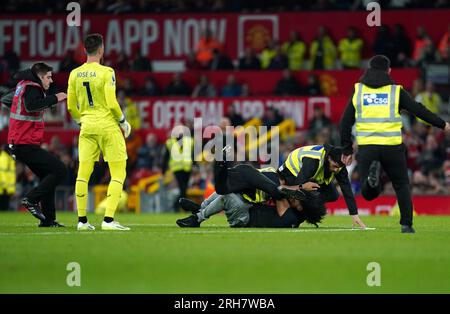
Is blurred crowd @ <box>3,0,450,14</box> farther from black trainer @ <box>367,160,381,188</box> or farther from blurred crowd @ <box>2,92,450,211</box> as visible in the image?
black trainer @ <box>367,160,381,188</box>

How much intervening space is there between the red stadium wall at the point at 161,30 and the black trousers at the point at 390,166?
1562cm

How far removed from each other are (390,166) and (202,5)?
1848 centimetres

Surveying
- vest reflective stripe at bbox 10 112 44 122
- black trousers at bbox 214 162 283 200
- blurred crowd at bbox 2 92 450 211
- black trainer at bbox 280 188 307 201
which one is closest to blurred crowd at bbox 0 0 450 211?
blurred crowd at bbox 2 92 450 211

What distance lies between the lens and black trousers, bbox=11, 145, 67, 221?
51.3ft

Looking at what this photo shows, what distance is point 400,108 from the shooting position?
46.1 feet

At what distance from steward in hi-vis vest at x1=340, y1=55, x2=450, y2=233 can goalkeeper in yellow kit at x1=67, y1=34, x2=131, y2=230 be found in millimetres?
3019

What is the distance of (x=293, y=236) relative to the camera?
541 inches

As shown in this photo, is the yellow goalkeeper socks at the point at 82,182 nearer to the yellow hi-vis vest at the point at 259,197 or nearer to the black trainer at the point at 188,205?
the black trainer at the point at 188,205

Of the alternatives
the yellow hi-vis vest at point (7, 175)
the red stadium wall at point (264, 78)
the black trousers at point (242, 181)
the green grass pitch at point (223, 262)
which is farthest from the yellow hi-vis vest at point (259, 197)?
the yellow hi-vis vest at point (7, 175)

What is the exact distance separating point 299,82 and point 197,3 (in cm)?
514

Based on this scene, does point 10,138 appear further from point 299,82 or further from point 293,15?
point 293,15

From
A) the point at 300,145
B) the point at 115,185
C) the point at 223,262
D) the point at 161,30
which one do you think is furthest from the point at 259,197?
the point at 161,30

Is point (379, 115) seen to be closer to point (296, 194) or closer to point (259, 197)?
point (296, 194)

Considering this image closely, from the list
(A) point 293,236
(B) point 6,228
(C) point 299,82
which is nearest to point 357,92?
(A) point 293,236
